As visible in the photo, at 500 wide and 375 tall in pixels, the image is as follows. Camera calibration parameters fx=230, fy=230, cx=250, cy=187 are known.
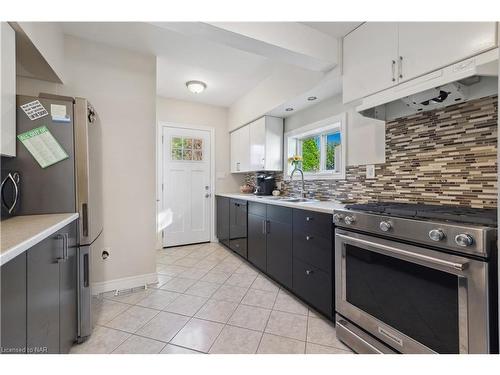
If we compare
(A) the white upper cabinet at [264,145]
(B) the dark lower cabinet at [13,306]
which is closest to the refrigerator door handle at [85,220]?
(B) the dark lower cabinet at [13,306]

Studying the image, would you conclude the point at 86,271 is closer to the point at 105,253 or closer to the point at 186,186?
the point at 105,253

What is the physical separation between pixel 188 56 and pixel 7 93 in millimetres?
1623

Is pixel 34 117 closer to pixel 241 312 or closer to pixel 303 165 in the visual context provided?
pixel 241 312

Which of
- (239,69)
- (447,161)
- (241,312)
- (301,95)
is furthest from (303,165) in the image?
(241,312)

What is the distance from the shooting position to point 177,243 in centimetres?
375

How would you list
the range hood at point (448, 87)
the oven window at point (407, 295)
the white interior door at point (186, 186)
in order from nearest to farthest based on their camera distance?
the oven window at point (407, 295) < the range hood at point (448, 87) < the white interior door at point (186, 186)

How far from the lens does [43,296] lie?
104 centimetres

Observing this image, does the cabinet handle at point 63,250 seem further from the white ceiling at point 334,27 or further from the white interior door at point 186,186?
the white interior door at point 186,186

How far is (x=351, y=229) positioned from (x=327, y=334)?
0.79 m

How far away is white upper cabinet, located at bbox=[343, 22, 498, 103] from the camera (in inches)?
47.5

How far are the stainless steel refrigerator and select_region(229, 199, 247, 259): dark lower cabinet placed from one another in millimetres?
1770

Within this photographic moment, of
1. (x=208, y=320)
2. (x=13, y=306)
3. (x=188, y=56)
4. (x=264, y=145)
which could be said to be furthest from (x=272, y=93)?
(x=13, y=306)

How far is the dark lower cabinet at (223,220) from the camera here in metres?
3.57

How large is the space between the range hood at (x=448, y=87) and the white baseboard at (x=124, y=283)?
2523 millimetres
